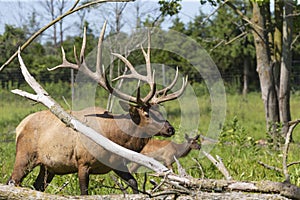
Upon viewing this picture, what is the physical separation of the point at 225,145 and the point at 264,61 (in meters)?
1.90

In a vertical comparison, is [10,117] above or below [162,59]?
below

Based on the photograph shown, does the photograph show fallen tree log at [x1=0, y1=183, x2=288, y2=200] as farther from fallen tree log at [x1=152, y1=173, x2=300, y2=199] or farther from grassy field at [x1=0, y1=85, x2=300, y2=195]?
grassy field at [x1=0, y1=85, x2=300, y2=195]

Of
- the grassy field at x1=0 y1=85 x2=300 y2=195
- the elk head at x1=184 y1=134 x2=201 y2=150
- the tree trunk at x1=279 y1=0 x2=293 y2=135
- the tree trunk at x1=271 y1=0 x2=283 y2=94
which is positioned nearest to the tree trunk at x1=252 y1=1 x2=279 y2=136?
the tree trunk at x1=279 y1=0 x2=293 y2=135

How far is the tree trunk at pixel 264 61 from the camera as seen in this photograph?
32.9ft

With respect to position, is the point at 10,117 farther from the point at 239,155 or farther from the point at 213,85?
the point at 239,155

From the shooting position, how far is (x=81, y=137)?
551 centimetres

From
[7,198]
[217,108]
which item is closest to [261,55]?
[217,108]

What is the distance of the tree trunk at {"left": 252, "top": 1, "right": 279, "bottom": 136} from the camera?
32.9 feet

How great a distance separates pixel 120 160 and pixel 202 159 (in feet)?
11.3

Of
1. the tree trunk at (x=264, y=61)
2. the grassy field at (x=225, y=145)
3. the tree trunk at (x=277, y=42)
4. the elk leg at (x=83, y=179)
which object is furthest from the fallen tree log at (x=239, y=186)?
the tree trunk at (x=277, y=42)

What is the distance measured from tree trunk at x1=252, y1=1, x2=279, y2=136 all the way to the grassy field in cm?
71

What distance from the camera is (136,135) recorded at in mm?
5898

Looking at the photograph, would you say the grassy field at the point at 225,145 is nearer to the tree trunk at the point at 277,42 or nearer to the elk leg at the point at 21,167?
the elk leg at the point at 21,167

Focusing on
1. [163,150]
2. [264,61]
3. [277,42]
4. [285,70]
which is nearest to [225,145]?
[264,61]
